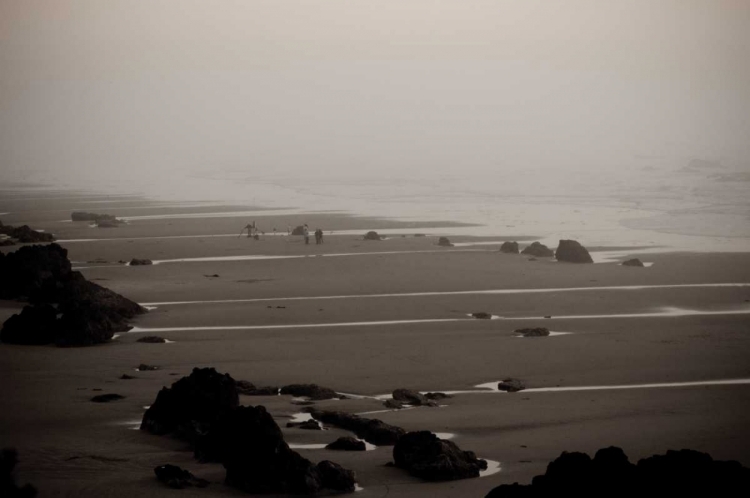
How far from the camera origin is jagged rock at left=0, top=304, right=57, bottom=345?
1700 centimetres

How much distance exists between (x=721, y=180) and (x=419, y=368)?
67872 mm

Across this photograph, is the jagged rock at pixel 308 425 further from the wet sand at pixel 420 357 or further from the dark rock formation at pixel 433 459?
the dark rock formation at pixel 433 459

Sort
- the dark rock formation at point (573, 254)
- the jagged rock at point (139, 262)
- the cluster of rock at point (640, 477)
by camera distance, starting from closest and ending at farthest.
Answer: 1. the cluster of rock at point (640, 477)
2. the dark rock formation at point (573, 254)
3. the jagged rock at point (139, 262)

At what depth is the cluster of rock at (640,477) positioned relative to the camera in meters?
7.13

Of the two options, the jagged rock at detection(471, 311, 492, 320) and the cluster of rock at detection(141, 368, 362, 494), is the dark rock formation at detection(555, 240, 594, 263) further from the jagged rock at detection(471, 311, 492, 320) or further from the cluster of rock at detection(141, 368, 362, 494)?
the cluster of rock at detection(141, 368, 362, 494)

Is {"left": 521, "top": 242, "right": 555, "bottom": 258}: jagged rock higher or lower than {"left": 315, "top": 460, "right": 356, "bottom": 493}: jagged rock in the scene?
higher

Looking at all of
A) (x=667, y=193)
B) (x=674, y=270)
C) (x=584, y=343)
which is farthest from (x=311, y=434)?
(x=667, y=193)

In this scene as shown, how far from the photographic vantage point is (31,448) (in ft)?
35.1

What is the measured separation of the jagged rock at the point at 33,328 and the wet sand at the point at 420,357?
0.55 m

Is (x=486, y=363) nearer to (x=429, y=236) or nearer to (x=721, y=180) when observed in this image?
(x=429, y=236)

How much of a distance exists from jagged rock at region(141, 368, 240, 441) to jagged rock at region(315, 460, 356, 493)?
231cm

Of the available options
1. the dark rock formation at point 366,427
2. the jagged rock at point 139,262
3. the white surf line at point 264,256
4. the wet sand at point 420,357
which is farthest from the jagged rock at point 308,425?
the white surf line at point 264,256

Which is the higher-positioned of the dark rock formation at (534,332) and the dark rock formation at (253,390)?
the dark rock formation at (534,332)

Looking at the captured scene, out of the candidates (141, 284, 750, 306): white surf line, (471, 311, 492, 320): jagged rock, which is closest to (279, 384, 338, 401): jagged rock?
(471, 311, 492, 320): jagged rock
